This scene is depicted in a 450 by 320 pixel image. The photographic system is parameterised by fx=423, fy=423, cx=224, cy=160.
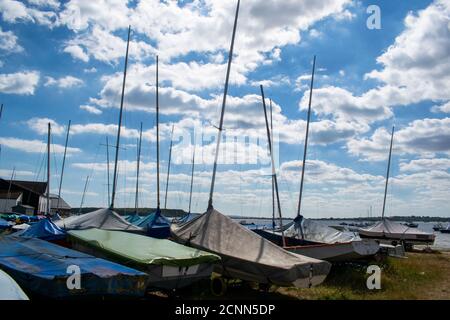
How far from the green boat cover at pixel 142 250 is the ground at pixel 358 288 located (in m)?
1.44

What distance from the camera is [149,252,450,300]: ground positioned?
13.1 meters

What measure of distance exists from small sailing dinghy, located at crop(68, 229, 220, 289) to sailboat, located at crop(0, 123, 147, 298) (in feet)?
3.98

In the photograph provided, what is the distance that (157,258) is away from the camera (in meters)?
10.8

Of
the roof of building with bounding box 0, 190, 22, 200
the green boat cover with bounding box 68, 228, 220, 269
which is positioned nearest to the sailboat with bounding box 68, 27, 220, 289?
the green boat cover with bounding box 68, 228, 220, 269

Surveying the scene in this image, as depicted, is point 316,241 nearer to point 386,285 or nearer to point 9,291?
point 386,285

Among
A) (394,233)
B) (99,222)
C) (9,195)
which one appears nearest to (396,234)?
(394,233)

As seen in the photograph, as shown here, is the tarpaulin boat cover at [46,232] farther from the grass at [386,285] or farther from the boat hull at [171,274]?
the grass at [386,285]

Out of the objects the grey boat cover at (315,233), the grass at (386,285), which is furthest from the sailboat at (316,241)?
the grass at (386,285)

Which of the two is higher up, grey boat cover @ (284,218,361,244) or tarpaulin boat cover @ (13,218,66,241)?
grey boat cover @ (284,218,361,244)

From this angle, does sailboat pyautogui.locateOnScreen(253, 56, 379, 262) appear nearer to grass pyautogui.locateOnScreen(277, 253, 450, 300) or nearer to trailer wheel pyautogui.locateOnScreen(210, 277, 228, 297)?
grass pyautogui.locateOnScreen(277, 253, 450, 300)

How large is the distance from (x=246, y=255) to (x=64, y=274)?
5916 mm

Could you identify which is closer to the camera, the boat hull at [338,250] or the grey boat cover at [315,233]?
the boat hull at [338,250]

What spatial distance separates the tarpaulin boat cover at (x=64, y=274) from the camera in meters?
8.13

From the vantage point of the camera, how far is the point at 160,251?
38.8 feet
